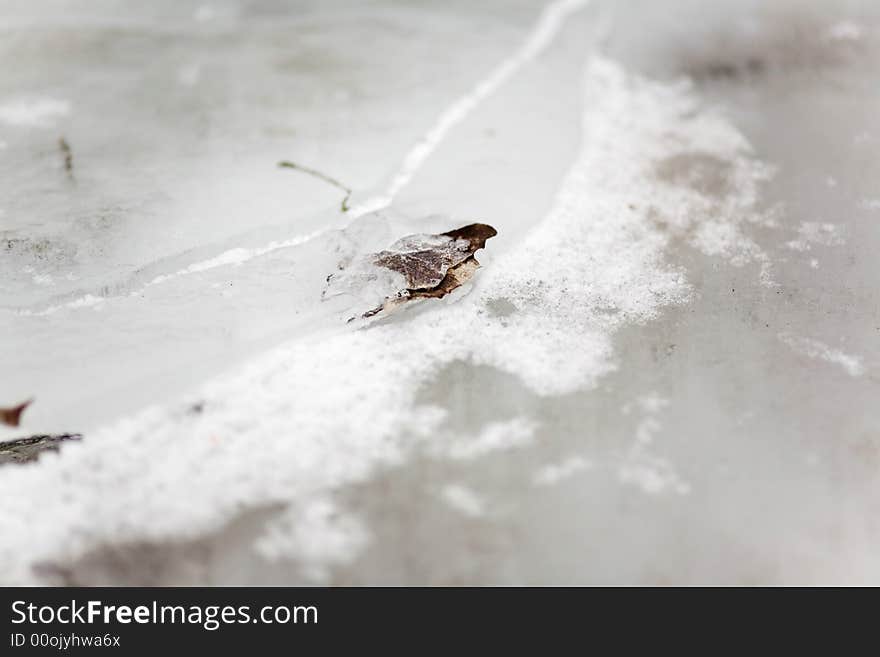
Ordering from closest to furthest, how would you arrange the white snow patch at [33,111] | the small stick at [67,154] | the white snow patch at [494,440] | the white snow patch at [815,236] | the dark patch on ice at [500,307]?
the white snow patch at [494,440] → the dark patch on ice at [500,307] → the white snow patch at [815,236] → the small stick at [67,154] → the white snow patch at [33,111]

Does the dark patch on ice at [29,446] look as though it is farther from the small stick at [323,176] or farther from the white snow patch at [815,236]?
the white snow patch at [815,236]

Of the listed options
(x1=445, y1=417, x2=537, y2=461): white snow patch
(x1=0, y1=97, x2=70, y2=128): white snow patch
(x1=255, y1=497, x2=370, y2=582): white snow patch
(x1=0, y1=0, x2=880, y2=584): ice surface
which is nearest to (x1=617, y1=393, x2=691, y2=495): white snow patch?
(x1=0, y1=0, x2=880, y2=584): ice surface

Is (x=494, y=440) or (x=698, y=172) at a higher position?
(x=698, y=172)

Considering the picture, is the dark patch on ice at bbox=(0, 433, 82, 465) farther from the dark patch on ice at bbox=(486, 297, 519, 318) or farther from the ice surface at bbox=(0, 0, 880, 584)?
the dark patch on ice at bbox=(486, 297, 519, 318)

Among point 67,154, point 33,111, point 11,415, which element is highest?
point 33,111

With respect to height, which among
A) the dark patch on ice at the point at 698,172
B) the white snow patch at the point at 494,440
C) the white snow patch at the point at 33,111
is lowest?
the white snow patch at the point at 494,440

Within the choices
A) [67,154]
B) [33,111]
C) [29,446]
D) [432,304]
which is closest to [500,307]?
[432,304]

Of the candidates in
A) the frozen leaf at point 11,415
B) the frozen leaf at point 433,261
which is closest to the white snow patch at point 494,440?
the frozen leaf at point 433,261

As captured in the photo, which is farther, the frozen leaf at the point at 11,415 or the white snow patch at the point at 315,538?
the frozen leaf at the point at 11,415

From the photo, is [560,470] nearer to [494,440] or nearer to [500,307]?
[494,440]
